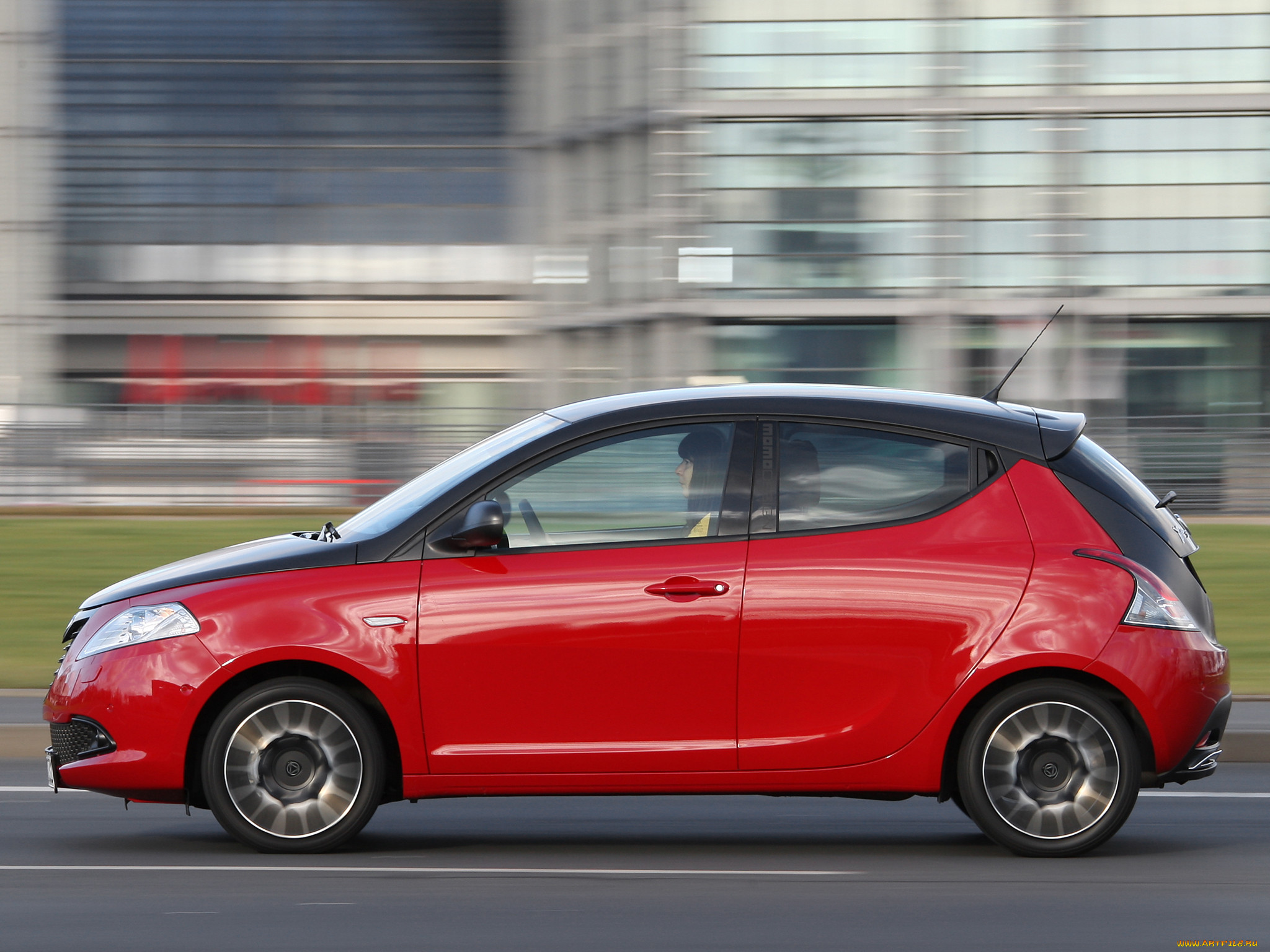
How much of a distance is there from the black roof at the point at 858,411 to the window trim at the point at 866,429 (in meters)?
0.02

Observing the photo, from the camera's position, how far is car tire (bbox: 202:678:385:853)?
19.5 ft

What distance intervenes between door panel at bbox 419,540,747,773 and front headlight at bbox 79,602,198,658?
76 cm

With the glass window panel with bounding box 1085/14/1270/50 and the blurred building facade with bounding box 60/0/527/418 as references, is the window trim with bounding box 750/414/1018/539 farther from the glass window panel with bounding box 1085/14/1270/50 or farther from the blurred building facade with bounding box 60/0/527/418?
the blurred building facade with bounding box 60/0/527/418

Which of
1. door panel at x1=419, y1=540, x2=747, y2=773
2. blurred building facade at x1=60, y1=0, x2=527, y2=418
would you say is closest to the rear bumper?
door panel at x1=419, y1=540, x2=747, y2=773

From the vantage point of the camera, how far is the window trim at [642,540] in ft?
19.6

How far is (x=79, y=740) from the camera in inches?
238

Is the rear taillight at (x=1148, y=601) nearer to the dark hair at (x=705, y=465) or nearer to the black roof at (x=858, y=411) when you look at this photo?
the black roof at (x=858, y=411)

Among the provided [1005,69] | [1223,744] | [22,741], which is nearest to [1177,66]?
[1005,69]

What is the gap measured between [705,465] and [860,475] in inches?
20.1

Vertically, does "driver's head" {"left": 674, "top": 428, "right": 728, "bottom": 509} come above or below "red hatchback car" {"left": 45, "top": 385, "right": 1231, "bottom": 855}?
above

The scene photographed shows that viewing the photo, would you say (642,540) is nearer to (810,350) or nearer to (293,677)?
(293,677)

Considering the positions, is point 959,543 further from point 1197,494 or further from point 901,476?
point 1197,494

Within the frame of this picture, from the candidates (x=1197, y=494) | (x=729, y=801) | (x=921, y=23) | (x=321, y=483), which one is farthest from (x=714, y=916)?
(x=921, y=23)

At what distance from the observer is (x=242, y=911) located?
210 inches
